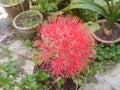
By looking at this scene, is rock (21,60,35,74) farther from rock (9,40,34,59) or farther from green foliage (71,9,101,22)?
green foliage (71,9,101,22)

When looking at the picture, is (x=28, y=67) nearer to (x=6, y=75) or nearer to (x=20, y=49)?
(x=20, y=49)

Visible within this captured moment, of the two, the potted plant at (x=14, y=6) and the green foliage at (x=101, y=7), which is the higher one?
the green foliage at (x=101, y=7)

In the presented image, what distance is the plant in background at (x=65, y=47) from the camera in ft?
3.72

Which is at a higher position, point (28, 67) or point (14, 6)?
point (14, 6)

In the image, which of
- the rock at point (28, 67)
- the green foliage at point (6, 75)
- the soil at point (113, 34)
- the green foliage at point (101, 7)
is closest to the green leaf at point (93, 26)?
the green foliage at point (101, 7)

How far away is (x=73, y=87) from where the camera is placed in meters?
1.29

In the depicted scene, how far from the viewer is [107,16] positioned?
5.64ft

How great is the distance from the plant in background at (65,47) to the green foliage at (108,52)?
1.69 feet

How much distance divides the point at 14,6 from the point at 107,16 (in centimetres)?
80

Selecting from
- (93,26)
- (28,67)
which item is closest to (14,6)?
(28,67)

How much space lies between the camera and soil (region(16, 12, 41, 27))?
76.5 inches

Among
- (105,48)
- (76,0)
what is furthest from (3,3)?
(105,48)

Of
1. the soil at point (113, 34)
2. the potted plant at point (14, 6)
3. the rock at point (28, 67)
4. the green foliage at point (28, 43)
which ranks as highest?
the potted plant at point (14, 6)

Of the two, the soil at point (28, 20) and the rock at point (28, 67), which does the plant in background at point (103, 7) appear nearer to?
the soil at point (28, 20)
